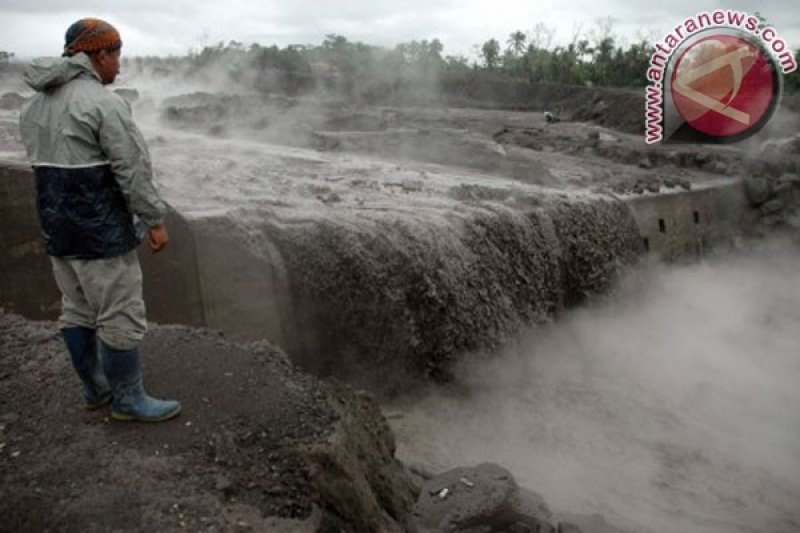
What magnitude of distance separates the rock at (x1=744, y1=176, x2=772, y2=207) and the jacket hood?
1167cm

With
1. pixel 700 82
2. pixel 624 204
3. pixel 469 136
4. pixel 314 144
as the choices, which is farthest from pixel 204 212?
pixel 700 82

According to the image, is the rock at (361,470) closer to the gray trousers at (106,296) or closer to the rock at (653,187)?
the gray trousers at (106,296)

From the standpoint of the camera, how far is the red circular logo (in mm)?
13492

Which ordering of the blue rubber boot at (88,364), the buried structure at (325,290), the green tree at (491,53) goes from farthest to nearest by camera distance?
the green tree at (491,53)
the blue rubber boot at (88,364)
the buried structure at (325,290)

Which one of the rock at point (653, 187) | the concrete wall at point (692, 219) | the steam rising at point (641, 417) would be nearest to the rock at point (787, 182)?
the concrete wall at point (692, 219)

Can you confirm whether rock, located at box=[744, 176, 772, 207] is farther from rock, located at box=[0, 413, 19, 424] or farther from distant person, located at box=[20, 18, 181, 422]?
rock, located at box=[0, 413, 19, 424]

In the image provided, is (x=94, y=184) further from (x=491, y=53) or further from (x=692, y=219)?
(x=491, y=53)

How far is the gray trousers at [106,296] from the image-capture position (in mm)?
2830

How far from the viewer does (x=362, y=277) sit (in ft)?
19.2

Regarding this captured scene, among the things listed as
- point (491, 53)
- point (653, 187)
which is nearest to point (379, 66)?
point (491, 53)

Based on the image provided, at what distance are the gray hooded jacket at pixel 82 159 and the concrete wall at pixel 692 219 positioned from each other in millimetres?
8179

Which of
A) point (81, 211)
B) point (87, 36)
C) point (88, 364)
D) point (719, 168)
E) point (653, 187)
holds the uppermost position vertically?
point (87, 36)

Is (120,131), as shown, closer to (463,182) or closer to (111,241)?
(111,241)

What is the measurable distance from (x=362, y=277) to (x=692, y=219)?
23.5 feet
